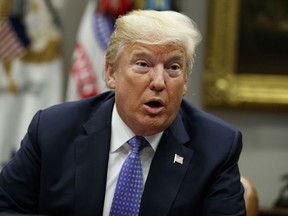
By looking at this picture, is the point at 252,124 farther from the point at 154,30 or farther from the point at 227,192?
the point at 154,30

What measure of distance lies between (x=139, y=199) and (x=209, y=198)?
261 mm

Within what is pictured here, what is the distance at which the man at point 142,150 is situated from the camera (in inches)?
86.9

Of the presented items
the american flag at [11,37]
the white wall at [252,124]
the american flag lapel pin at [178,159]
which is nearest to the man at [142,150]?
the american flag lapel pin at [178,159]

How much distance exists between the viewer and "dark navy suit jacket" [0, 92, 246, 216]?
89.6 inches

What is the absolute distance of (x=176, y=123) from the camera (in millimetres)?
2441

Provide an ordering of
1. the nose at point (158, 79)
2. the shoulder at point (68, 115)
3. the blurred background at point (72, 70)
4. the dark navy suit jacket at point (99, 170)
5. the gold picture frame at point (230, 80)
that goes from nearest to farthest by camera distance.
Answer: the nose at point (158, 79), the dark navy suit jacket at point (99, 170), the shoulder at point (68, 115), the blurred background at point (72, 70), the gold picture frame at point (230, 80)

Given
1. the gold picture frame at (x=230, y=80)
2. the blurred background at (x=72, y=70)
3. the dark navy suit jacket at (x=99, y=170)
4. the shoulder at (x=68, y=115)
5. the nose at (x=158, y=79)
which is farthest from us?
the gold picture frame at (x=230, y=80)

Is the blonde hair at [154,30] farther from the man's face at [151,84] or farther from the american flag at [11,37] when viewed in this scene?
the american flag at [11,37]

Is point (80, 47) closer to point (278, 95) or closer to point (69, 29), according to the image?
point (69, 29)

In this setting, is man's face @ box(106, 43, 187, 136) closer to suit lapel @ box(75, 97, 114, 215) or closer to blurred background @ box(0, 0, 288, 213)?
suit lapel @ box(75, 97, 114, 215)

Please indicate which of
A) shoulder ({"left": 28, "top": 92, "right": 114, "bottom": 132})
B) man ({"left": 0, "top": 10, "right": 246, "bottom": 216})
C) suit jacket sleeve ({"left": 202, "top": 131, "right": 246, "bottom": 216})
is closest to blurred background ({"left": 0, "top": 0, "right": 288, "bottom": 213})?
shoulder ({"left": 28, "top": 92, "right": 114, "bottom": 132})

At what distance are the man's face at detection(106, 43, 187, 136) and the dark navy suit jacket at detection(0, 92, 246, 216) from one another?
15 cm

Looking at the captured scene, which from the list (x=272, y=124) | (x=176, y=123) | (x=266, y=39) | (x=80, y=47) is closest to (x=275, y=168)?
(x=272, y=124)

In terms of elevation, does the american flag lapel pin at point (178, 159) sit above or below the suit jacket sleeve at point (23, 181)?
above
